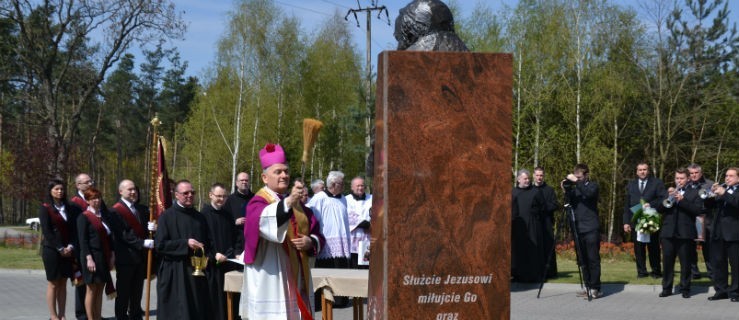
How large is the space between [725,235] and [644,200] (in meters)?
2.12

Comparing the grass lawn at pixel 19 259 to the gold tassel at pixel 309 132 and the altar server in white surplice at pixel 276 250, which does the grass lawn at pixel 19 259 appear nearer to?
the altar server in white surplice at pixel 276 250

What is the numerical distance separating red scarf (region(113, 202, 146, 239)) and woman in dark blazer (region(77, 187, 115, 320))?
0.14 metres

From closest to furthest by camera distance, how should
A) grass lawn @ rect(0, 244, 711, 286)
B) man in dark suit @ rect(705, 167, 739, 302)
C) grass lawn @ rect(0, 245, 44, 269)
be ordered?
man in dark suit @ rect(705, 167, 739, 302)
grass lawn @ rect(0, 244, 711, 286)
grass lawn @ rect(0, 245, 44, 269)

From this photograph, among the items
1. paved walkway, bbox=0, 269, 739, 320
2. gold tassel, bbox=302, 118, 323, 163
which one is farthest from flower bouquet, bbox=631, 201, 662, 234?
gold tassel, bbox=302, 118, 323, 163

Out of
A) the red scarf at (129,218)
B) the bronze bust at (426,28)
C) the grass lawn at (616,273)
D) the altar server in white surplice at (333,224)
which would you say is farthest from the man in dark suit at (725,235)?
the red scarf at (129,218)

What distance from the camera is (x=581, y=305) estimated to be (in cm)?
1249

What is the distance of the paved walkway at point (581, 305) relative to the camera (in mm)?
11555

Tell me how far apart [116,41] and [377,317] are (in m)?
21.7

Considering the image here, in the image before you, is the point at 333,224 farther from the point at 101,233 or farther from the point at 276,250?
the point at 276,250

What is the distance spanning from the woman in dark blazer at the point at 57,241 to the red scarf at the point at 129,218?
614mm

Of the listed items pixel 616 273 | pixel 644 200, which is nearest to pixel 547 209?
pixel 644 200

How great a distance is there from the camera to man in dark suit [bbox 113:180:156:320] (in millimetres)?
10703

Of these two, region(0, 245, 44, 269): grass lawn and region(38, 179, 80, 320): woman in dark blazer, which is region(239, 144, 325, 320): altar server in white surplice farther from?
region(0, 245, 44, 269): grass lawn

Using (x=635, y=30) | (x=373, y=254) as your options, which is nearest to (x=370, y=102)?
(x=635, y=30)
